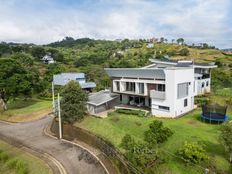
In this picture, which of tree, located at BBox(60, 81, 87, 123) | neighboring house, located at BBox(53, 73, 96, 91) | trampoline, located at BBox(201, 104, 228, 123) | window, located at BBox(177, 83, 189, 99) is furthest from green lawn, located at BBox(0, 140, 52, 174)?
neighboring house, located at BBox(53, 73, 96, 91)

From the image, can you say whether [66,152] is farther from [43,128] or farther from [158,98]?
[158,98]

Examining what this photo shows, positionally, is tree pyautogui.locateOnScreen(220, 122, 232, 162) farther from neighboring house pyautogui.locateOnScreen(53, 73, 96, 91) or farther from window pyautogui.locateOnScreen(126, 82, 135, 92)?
neighboring house pyautogui.locateOnScreen(53, 73, 96, 91)

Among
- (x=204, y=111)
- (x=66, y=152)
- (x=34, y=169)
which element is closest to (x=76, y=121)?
(x=66, y=152)

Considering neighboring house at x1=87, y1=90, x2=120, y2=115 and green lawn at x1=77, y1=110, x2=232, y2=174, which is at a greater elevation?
neighboring house at x1=87, y1=90, x2=120, y2=115

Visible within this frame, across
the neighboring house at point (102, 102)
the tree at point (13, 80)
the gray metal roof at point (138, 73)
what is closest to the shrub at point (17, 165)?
the neighboring house at point (102, 102)

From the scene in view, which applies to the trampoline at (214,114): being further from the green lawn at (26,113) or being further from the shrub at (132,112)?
the green lawn at (26,113)

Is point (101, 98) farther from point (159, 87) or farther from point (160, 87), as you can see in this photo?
point (160, 87)
